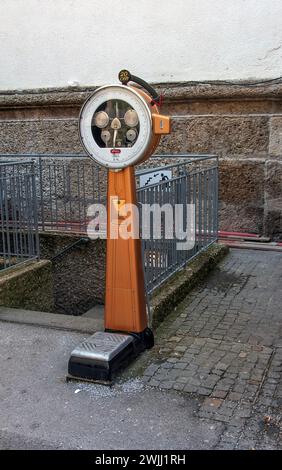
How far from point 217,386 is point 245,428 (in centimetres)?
52

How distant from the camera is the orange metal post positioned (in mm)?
3977

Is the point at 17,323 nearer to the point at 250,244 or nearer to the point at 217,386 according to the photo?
the point at 217,386

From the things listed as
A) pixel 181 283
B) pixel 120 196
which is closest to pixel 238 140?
pixel 181 283

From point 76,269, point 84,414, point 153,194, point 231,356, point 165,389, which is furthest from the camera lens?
point 76,269

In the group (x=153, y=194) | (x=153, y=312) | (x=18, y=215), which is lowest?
(x=153, y=312)

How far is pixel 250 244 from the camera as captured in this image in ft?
24.9

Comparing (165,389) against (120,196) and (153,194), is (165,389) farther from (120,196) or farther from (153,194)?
(153,194)

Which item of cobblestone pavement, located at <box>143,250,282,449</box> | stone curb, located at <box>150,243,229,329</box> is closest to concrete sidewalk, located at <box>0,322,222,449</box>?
cobblestone pavement, located at <box>143,250,282,449</box>

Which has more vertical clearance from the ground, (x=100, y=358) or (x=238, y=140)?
(x=238, y=140)

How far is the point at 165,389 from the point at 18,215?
3123 millimetres

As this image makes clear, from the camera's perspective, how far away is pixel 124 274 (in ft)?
13.3

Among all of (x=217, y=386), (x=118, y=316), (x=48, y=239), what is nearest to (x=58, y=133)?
(x=48, y=239)

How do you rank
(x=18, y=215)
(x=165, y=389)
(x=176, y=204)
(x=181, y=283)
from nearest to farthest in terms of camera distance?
(x=165, y=389)
(x=181, y=283)
(x=176, y=204)
(x=18, y=215)

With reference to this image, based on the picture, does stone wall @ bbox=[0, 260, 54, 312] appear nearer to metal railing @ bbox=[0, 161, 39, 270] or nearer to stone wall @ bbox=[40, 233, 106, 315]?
metal railing @ bbox=[0, 161, 39, 270]
